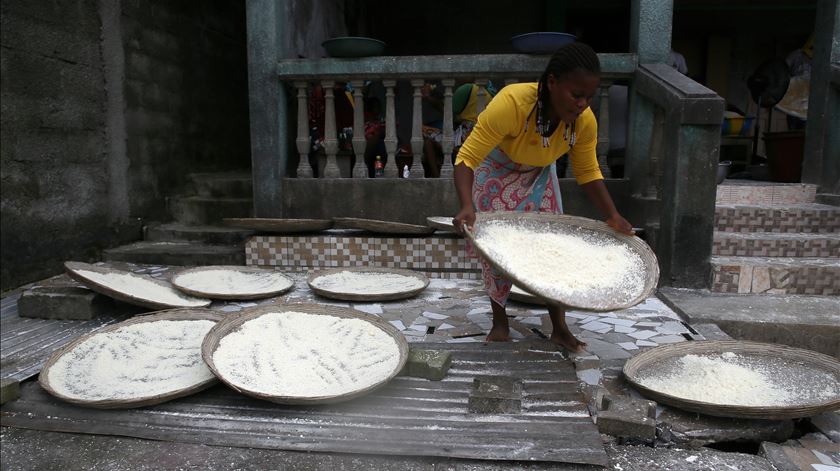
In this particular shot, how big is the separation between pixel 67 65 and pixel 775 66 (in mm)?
7708

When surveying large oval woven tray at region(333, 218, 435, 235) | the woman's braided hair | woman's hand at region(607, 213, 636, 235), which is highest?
the woman's braided hair

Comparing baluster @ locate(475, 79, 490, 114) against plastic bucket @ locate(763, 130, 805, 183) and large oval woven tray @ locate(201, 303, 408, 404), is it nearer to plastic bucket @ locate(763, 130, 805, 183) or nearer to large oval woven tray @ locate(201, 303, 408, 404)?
large oval woven tray @ locate(201, 303, 408, 404)

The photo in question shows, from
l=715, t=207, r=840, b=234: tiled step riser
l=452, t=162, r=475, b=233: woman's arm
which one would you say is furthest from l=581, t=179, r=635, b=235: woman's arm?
l=715, t=207, r=840, b=234: tiled step riser

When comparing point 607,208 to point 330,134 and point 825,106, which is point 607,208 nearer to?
point 330,134

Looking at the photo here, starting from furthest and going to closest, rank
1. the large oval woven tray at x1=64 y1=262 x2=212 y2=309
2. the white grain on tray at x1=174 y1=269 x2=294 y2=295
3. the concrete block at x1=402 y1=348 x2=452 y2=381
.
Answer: the white grain on tray at x1=174 y1=269 x2=294 y2=295
the large oval woven tray at x1=64 y1=262 x2=212 y2=309
the concrete block at x1=402 y1=348 x2=452 y2=381

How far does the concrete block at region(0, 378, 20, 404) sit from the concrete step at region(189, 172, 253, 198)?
3.25 metres

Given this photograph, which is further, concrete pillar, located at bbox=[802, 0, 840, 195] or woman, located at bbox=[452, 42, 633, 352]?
concrete pillar, located at bbox=[802, 0, 840, 195]

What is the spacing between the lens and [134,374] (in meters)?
2.33

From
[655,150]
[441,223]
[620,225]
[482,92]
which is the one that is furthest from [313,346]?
[655,150]

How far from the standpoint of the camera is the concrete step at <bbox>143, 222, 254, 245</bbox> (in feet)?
15.9

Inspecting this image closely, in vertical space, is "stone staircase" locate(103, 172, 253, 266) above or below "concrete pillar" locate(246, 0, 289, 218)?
below

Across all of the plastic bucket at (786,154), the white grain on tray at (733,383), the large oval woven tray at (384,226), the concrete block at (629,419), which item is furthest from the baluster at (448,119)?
the plastic bucket at (786,154)

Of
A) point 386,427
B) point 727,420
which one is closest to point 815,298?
point 727,420

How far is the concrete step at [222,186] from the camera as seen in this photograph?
537 cm
